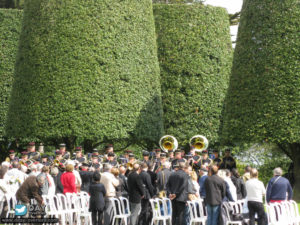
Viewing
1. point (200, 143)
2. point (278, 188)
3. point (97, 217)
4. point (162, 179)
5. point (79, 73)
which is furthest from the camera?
point (79, 73)

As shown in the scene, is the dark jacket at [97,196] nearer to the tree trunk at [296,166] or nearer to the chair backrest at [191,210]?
the chair backrest at [191,210]

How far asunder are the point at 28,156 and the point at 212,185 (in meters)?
8.21

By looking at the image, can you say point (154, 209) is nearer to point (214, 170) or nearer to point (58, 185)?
point (214, 170)

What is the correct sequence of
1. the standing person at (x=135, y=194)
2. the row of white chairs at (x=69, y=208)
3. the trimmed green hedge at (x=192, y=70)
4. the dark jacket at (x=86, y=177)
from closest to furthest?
the row of white chairs at (x=69, y=208)
the standing person at (x=135, y=194)
the dark jacket at (x=86, y=177)
the trimmed green hedge at (x=192, y=70)

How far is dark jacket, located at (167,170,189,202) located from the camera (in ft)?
39.5

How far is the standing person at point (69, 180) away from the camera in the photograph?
500 inches

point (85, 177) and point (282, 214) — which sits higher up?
point (85, 177)

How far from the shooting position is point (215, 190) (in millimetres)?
11242

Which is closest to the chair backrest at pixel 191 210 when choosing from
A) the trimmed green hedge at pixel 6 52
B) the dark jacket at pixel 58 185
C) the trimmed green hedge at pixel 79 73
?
the dark jacket at pixel 58 185

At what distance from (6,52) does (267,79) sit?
12869mm

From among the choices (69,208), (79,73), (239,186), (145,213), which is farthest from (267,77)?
(69,208)

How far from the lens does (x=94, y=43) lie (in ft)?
65.1

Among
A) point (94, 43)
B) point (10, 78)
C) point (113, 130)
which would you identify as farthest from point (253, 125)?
point (10, 78)

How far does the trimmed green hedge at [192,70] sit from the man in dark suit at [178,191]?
10734mm
